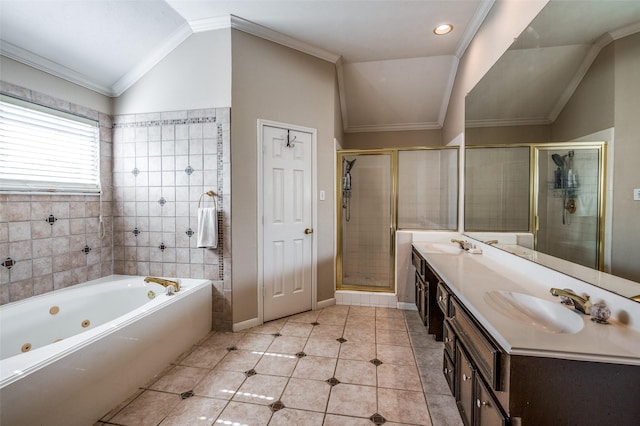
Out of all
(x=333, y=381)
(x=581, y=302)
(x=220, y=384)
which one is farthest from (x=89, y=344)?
(x=581, y=302)

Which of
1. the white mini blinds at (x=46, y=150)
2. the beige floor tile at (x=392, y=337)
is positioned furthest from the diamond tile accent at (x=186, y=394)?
the white mini blinds at (x=46, y=150)

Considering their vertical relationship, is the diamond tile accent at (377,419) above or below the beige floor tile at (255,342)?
below

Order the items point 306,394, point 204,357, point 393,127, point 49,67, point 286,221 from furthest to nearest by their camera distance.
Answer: point 393,127, point 286,221, point 49,67, point 204,357, point 306,394

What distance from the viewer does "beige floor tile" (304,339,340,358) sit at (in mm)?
2215

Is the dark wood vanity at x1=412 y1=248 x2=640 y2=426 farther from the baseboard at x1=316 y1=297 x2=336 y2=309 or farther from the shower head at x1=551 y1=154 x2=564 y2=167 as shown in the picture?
the baseboard at x1=316 y1=297 x2=336 y2=309

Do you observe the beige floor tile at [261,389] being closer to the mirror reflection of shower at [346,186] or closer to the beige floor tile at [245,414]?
the beige floor tile at [245,414]

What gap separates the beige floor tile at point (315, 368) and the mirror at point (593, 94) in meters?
1.53

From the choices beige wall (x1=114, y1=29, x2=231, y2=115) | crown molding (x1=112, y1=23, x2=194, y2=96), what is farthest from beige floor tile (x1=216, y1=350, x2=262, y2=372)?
crown molding (x1=112, y1=23, x2=194, y2=96)

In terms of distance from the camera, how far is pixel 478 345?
1.12 meters

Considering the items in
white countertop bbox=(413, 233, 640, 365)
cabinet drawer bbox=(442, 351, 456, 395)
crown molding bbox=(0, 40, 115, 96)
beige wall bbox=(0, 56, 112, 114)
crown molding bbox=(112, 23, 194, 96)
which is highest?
crown molding bbox=(112, 23, 194, 96)

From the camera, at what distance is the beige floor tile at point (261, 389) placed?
5.63 ft

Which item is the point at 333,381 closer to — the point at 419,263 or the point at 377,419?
the point at 377,419

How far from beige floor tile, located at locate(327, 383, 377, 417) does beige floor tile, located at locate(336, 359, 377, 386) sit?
51 mm

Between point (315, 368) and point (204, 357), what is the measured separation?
904 millimetres
